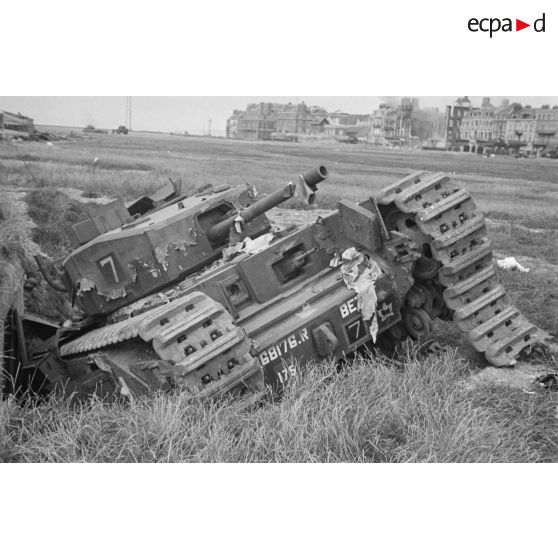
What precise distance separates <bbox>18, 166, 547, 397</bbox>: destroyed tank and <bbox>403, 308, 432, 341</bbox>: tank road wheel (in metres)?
0.01

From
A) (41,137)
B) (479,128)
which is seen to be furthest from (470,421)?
(41,137)

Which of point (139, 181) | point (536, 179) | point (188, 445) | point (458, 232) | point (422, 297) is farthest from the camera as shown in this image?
point (139, 181)

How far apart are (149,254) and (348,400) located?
2.81 metres

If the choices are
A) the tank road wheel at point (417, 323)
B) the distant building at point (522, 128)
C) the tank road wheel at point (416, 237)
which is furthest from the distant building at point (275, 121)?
the tank road wheel at point (417, 323)

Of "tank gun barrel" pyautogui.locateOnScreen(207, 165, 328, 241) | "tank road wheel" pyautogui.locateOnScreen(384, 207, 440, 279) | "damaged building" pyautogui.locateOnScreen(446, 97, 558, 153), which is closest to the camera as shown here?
"tank gun barrel" pyautogui.locateOnScreen(207, 165, 328, 241)

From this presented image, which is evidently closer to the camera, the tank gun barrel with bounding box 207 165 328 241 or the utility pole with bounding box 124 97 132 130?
the tank gun barrel with bounding box 207 165 328 241

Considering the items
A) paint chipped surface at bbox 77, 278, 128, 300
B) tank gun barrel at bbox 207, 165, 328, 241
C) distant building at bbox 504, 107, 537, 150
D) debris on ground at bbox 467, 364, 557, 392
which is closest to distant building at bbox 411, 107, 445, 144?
distant building at bbox 504, 107, 537, 150

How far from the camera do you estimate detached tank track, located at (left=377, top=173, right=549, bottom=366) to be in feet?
24.1

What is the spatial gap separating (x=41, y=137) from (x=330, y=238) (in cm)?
374

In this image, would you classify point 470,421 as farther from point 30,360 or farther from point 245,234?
point 30,360

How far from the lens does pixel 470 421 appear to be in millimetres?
5828

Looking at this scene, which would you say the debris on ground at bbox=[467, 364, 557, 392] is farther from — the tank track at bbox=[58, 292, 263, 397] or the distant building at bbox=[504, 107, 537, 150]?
the distant building at bbox=[504, 107, 537, 150]

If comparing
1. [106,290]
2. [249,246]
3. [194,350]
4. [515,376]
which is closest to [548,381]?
[515,376]

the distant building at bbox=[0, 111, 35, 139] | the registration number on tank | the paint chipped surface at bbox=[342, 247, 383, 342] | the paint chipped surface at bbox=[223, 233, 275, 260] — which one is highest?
the distant building at bbox=[0, 111, 35, 139]
